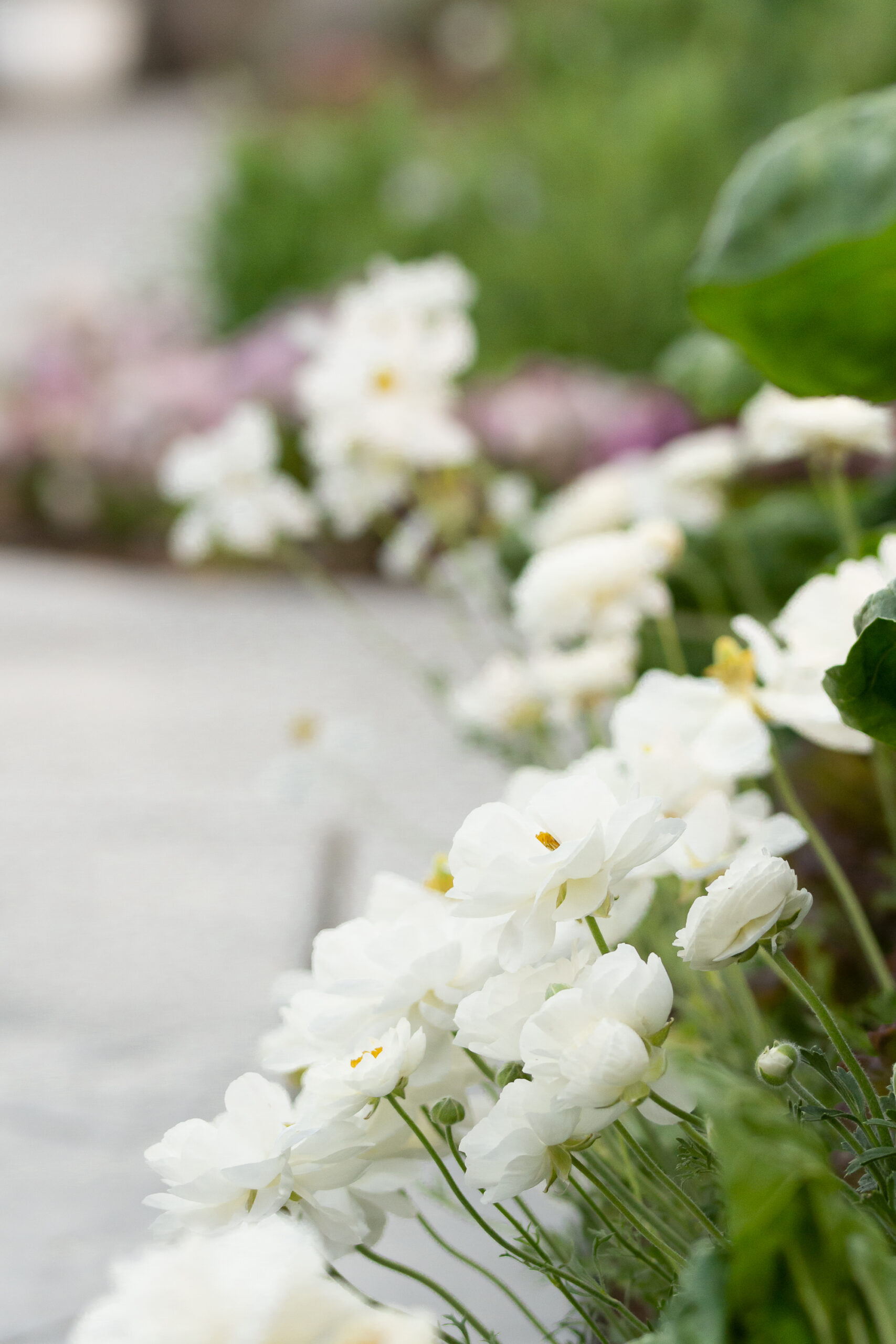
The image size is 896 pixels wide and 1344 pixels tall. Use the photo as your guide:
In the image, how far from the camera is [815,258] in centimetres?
48

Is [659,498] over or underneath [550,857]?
over

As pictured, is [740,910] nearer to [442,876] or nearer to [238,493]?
[442,876]

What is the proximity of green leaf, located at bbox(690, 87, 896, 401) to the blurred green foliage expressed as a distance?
1.55 m

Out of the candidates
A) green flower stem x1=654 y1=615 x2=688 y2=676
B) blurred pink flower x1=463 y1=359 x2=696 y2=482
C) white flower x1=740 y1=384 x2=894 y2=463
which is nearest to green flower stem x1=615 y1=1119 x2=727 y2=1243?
green flower stem x1=654 y1=615 x2=688 y2=676

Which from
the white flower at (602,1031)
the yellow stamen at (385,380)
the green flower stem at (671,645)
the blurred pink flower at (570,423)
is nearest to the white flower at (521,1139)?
the white flower at (602,1031)

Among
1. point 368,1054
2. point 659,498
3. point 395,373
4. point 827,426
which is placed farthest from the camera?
point 659,498

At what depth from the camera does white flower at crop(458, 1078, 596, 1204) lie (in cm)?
26

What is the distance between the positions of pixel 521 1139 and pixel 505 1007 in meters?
0.03

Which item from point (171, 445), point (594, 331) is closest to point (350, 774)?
point (171, 445)

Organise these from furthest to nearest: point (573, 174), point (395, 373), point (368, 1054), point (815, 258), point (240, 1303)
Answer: point (573, 174) < point (395, 373) < point (815, 258) < point (368, 1054) < point (240, 1303)

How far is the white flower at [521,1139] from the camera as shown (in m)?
0.26

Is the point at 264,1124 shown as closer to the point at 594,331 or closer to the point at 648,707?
the point at 648,707

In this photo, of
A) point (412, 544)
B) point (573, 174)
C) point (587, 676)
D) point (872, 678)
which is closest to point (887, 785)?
point (587, 676)

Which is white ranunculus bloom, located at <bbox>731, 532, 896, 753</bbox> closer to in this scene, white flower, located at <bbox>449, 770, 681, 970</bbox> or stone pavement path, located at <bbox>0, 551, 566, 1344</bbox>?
white flower, located at <bbox>449, 770, 681, 970</bbox>
